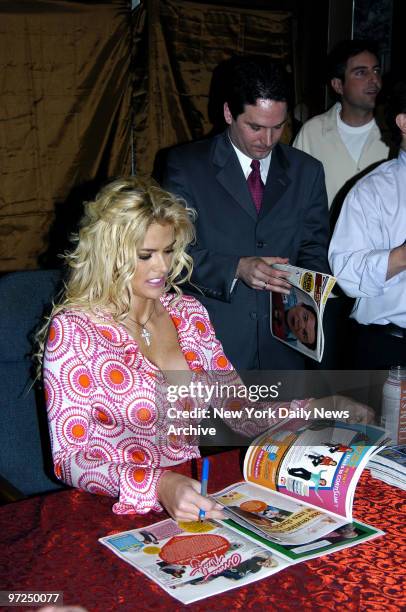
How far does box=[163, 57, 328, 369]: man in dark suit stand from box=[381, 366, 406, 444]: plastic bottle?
0.84m

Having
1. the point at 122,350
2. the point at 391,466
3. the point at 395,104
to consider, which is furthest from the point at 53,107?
the point at 391,466

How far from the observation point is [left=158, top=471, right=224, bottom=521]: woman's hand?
1.32 metres

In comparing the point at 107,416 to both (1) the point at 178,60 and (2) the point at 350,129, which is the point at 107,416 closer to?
(2) the point at 350,129

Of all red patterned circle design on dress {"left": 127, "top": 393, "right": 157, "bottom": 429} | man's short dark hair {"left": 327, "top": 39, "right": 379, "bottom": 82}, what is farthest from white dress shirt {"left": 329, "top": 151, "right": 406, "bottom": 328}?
man's short dark hair {"left": 327, "top": 39, "right": 379, "bottom": 82}

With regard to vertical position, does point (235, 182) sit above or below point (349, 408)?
above

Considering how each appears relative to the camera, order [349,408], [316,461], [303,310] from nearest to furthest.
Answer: [316,461] → [349,408] → [303,310]

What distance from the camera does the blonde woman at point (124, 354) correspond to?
1493mm

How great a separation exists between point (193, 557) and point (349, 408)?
0.66 metres

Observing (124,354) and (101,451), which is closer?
(101,451)

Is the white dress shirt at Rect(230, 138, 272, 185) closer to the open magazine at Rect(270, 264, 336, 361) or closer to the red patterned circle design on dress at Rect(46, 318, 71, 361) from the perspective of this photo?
the open magazine at Rect(270, 264, 336, 361)

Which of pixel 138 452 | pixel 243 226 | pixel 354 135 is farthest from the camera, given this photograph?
pixel 354 135

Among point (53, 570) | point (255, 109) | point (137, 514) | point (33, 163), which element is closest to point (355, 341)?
point (255, 109)

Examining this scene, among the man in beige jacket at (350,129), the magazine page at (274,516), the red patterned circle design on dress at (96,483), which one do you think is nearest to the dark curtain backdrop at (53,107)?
the man in beige jacket at (350,129)

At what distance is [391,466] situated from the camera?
61.5 inches
